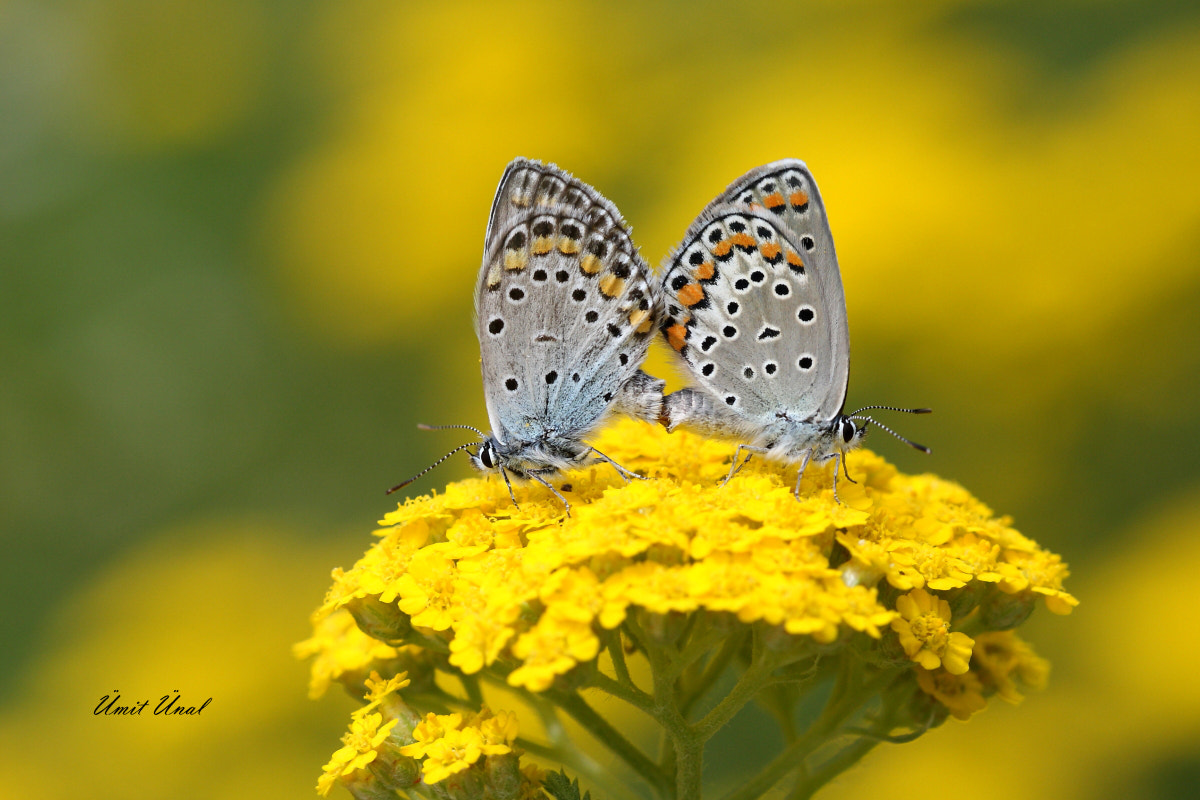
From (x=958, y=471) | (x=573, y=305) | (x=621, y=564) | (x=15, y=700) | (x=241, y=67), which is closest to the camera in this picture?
(x=621, y=564)

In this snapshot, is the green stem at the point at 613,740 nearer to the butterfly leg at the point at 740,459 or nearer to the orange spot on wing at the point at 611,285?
the butterfly leg at the point at 740,459

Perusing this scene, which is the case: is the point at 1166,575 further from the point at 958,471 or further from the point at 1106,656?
the point at 958,471

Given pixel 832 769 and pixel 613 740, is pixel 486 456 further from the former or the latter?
pixel 832 769

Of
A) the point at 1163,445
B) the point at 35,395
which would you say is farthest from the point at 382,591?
the point at 35,395

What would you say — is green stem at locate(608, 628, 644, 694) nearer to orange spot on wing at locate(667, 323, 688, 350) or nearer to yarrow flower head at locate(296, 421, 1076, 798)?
yarrow flower head at locate(296, 421, 1076, 798)

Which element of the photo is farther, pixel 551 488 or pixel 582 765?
pixel 551 488

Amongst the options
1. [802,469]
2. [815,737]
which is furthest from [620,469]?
[815,737]
